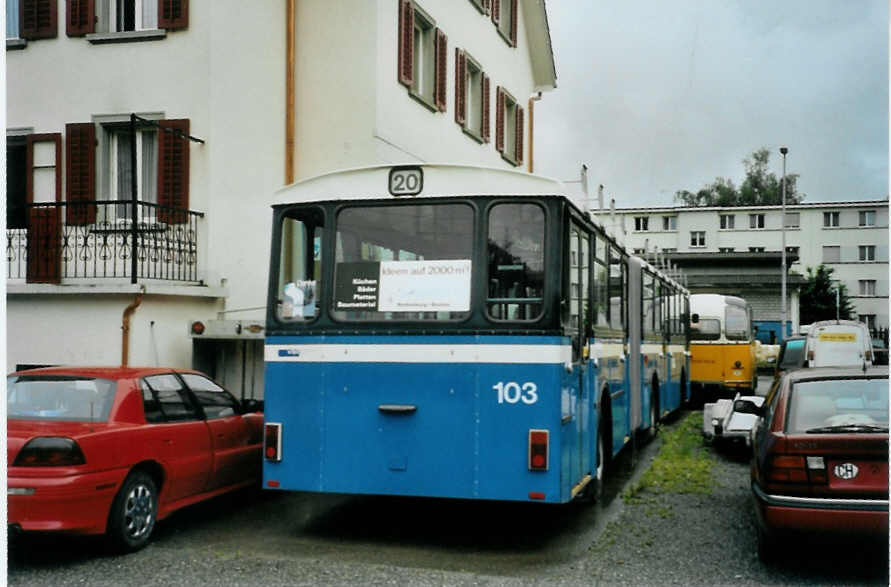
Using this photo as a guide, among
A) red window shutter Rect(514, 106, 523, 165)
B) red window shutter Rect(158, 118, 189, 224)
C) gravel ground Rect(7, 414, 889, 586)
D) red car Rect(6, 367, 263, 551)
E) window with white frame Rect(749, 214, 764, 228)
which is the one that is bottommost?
gravel ground Rect(7, 414, 889, 586)

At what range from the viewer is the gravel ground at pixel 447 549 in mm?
7113

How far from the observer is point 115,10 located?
1508 cm

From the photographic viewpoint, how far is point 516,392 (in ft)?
25.4

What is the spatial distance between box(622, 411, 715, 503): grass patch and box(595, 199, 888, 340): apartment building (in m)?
15.9

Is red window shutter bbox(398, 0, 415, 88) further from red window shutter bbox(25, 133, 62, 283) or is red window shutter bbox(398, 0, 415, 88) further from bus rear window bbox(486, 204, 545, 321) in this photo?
bus rear window bbox(486, 204, 545, 321)

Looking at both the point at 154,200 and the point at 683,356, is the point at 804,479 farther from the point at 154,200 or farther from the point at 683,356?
the point at 683,356

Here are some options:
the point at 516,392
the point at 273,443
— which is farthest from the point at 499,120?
the point at 516,392

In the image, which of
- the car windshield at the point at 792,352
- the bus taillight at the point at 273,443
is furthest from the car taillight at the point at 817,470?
the car windshield at the point at 792,352

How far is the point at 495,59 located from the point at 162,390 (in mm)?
15984

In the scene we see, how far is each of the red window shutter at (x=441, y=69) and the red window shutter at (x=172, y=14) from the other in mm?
5395

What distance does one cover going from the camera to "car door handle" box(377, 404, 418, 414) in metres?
7.94

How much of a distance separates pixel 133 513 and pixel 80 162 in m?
8.26

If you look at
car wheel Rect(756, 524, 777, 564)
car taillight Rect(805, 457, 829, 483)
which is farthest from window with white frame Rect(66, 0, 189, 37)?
car taillight Rect(805, 457, 829, 483)

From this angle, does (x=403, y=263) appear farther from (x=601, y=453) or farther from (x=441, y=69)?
(x=441, y=69)
